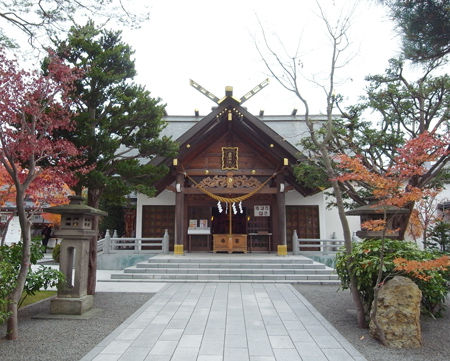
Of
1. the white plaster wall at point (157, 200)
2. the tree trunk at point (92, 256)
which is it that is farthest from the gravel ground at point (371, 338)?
the white plaster wall at point (157, 200)

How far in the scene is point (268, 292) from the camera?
8906mm

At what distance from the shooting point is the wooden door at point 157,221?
15906 mm

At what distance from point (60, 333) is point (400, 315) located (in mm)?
5544

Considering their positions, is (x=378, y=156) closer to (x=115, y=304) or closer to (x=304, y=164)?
(x=304, y=164)

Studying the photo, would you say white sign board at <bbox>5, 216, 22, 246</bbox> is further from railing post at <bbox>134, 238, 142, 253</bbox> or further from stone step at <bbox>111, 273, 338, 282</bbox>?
stone step at <bbox>111, 273, 338, 282</bbox>

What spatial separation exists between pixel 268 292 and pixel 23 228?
6.34 metres

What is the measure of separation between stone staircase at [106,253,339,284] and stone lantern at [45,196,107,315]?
4085 millimetres

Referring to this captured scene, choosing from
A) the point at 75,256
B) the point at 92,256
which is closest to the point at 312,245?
the point at 92,256

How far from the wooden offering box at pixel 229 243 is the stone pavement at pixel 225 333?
6490 mm

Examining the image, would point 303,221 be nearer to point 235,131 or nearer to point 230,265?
point 235,131

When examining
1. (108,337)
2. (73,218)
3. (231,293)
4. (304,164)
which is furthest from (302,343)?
(304,164)

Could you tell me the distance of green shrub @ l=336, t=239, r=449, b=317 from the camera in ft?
18.9

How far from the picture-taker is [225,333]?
5316mm

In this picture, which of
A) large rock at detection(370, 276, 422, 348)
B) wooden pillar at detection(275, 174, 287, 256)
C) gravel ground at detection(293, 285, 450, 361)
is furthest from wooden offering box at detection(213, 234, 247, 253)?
large rock at detection(370, 276, 422, 348)
